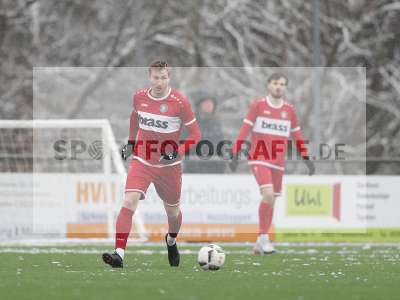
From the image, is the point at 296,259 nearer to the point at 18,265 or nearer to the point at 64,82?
the point at 18,265

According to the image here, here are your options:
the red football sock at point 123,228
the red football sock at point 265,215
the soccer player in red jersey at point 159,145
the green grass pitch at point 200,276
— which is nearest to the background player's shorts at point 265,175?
the red football sock at point 265,215

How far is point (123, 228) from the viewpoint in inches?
432

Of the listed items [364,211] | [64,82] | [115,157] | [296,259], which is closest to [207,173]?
[115,157]

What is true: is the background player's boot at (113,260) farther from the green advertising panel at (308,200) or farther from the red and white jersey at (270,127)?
the green advertising panel at (308,200)

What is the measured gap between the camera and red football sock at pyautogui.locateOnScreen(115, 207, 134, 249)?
10.9 m

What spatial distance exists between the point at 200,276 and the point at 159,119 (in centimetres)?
190

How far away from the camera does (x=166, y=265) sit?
11.8 meters

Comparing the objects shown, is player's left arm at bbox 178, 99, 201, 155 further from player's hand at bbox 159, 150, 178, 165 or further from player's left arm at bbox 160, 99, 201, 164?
player's hand at bbox 159, 150, 178, 165

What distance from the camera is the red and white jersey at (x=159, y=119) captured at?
446 inches

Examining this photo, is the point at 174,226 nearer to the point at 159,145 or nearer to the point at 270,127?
the point at 159,145

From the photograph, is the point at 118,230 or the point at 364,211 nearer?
the point at 118,230

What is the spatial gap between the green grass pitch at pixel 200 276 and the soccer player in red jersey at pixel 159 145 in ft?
2.09

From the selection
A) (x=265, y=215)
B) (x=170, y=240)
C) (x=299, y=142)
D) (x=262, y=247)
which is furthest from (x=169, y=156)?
(x=299, y=142)

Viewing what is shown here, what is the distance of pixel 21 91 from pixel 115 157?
8643 millimetres
